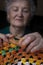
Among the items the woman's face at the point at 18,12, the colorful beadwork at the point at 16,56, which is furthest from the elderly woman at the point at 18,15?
the colorful beadwork at the point at 16,56

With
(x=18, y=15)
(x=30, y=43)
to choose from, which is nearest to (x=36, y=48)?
(x=30, y=43)

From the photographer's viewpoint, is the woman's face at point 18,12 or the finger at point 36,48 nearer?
the finger at point 36,48

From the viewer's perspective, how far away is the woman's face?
1205 mm

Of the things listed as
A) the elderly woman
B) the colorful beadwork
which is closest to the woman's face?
the elderly woman

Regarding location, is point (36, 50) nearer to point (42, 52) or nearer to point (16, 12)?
point (42, 52)

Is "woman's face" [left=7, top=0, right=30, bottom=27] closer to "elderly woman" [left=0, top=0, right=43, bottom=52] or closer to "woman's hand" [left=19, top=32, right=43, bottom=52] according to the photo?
"elderly woman" [left=0, top=0, right=43, bottom=52]

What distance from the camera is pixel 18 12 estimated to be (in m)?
1.21

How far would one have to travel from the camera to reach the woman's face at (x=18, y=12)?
3.95ft

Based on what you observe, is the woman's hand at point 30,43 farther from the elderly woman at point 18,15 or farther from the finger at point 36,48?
the elderly woman at point 18,15

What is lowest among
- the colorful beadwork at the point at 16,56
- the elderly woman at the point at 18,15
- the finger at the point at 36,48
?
the colorful beadwork at the point at 16,56

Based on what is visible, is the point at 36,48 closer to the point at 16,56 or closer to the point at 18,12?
the point at 16,56

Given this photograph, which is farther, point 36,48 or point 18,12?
point 18,12

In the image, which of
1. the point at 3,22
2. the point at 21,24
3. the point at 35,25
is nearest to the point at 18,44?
the point at 21,24

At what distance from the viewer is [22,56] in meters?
0.94
